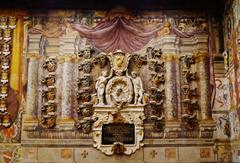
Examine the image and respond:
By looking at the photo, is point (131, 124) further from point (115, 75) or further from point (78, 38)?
point (78, 38)

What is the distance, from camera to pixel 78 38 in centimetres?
1093

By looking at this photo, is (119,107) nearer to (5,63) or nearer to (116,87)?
(116,87)

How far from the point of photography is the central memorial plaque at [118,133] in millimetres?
10102

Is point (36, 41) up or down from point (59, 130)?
up

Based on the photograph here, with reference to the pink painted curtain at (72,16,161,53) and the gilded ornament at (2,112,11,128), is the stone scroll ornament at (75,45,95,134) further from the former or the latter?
the gilded ornament at (2,112,11,128)

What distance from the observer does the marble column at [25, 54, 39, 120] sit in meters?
10.4

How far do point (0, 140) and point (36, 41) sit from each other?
9.58 feet

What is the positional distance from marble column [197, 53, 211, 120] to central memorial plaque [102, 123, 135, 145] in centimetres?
200

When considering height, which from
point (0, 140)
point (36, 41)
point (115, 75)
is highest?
point (36, 41)

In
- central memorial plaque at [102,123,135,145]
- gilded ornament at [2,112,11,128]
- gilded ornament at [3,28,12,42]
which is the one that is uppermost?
gilded ornament at [3,28,12,42]

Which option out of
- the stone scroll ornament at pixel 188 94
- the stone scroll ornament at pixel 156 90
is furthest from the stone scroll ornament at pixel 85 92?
the stone scroll ornament at pixel 188 94

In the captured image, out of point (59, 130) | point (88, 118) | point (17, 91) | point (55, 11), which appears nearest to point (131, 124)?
point (88, 118)

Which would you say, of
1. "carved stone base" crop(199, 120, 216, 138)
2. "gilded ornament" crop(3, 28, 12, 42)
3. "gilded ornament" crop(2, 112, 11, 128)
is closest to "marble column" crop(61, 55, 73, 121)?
"gilded ornament" crop(2, 112, 11, 128)

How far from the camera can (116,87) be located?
10.5 m
